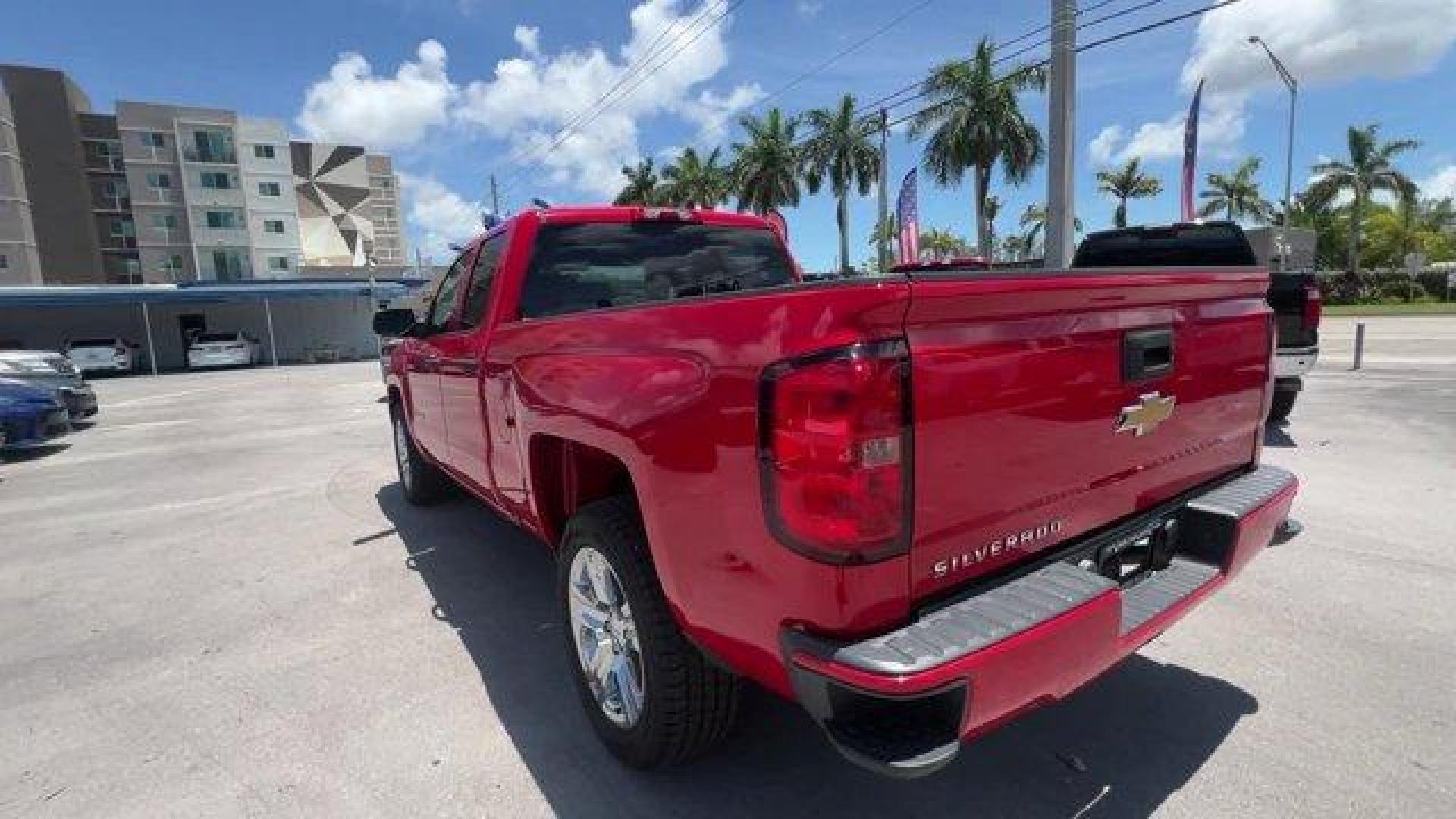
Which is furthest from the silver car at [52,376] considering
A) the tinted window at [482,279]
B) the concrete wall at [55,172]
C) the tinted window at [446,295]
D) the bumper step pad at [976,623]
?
the concrete wall at [55,172]

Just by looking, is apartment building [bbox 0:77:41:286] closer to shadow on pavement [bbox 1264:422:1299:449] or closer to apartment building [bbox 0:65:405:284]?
apartment building [bbox 0:65:405:284]

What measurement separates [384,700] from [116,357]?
3677 cm

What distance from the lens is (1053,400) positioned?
2.05 meters

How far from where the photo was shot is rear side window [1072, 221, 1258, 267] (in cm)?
663

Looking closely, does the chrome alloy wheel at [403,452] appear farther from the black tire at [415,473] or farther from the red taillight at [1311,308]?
the red taillight at [1311,308]

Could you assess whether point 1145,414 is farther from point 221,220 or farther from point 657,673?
point 221,220

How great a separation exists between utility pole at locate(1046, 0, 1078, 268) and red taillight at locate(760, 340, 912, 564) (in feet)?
34.5

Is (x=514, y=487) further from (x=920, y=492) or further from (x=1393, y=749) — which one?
(x=1393, y=749)

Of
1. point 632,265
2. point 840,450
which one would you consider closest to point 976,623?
point 840,450

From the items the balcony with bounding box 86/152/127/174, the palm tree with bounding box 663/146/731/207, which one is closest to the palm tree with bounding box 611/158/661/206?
the palm tree with bounding box 663/146/731/207

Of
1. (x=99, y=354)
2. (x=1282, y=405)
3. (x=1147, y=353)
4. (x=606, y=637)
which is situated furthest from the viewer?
(x=99, y=354)

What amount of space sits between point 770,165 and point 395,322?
43017 millimetres

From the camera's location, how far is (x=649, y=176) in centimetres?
5550

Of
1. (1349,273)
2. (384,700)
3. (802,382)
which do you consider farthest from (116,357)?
(1349,273)
